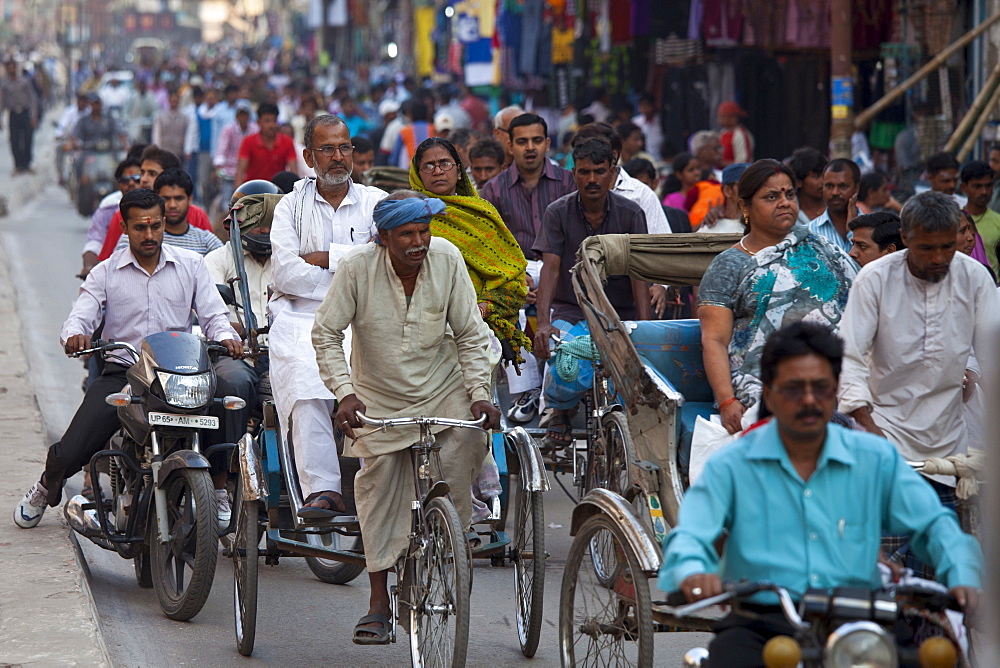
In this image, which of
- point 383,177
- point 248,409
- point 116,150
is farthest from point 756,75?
point 248,409

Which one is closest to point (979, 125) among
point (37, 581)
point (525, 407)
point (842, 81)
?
point (842, 81)

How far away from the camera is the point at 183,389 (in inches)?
244

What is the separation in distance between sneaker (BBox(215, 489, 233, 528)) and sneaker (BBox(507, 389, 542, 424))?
2.07 m

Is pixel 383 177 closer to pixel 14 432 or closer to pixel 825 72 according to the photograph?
pixel 14 432

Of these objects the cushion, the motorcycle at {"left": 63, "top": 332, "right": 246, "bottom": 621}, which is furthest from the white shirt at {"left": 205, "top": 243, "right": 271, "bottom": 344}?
the cushion

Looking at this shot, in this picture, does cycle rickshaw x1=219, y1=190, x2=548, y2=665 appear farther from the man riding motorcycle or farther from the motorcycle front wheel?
the man riding motorcycle

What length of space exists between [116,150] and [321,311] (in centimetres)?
1646

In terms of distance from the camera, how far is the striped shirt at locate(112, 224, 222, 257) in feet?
27.9

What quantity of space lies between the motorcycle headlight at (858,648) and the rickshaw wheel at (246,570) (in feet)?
9.36

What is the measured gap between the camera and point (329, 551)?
5.57 meters

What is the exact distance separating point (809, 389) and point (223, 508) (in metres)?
3.33

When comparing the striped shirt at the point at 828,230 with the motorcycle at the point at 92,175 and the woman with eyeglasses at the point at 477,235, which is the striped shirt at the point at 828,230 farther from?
the motorcycle at the point at 92,175

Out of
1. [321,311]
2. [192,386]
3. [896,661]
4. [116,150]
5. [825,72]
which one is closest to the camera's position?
[896,661]

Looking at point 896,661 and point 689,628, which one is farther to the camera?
point 689,628
